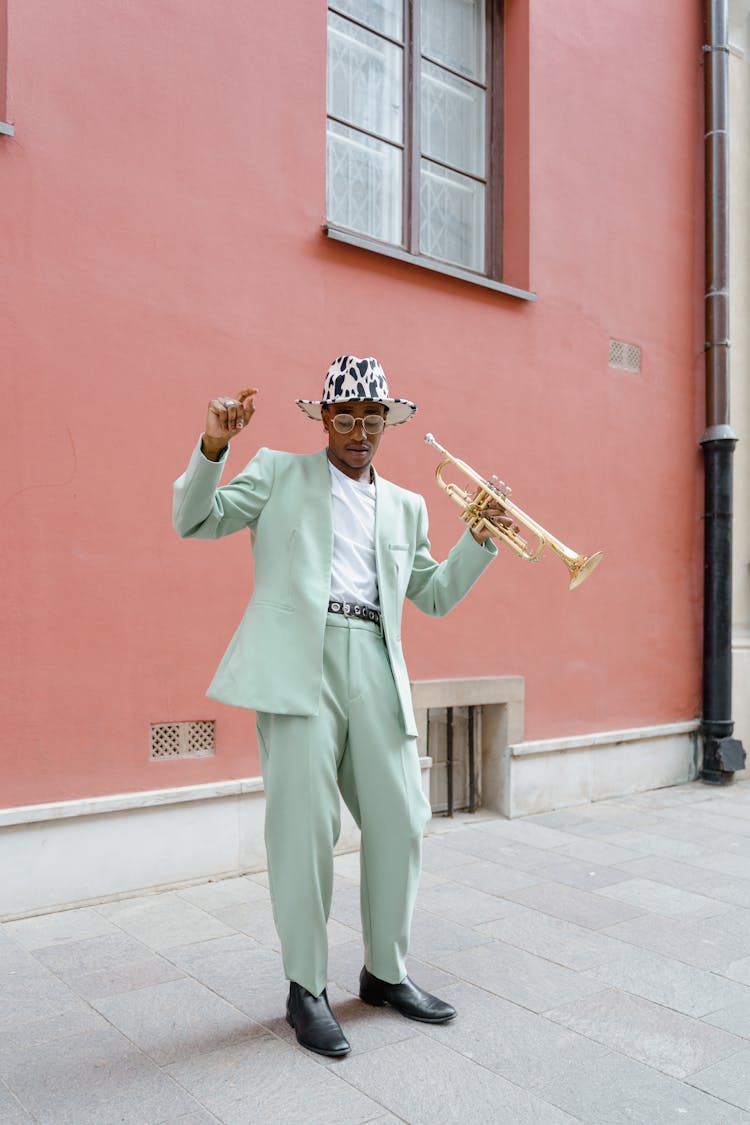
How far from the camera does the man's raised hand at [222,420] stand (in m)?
2.71

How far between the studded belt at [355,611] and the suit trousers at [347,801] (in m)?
0.03

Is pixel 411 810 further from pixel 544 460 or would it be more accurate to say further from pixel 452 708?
pixel 544 460

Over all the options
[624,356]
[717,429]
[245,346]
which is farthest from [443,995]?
[717,429]

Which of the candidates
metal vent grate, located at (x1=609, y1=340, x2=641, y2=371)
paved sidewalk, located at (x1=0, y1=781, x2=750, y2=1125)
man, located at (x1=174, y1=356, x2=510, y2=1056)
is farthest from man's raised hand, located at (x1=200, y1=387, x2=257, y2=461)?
metal vent grate, located at (x1=609, y1=340, x2=641, y2=371)

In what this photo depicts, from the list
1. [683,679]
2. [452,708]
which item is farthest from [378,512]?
[683,679]

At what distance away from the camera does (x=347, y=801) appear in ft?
10.5

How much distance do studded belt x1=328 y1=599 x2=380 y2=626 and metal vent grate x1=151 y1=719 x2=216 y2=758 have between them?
1.77 meters

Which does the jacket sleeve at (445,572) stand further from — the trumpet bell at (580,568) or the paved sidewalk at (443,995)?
the paved sidewalk at (443,995)

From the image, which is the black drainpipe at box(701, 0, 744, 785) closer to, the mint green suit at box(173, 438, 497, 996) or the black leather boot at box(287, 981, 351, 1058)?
the mint green suit at box(173, 438, 497, 996)

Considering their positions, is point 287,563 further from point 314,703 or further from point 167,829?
point 167,829

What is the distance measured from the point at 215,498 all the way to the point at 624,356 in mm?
4656

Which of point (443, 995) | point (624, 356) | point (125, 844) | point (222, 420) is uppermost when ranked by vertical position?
point (624, 356)

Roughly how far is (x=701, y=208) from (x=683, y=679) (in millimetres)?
3449

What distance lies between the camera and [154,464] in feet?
14.9
